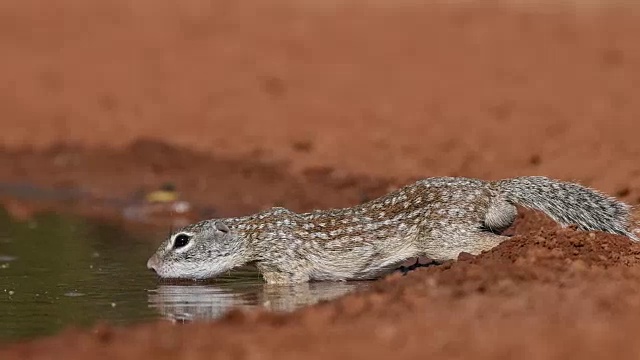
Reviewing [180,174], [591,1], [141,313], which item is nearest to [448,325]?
[141,313]

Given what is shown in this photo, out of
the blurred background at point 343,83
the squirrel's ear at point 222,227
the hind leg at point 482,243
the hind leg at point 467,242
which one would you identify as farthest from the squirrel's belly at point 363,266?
the blurred background at point 343,83

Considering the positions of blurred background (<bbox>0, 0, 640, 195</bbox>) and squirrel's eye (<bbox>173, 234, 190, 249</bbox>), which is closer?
squirrel's eye (<bbox>173, 234, 190, 249</bbox>)

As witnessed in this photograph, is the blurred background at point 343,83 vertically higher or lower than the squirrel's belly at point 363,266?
higher

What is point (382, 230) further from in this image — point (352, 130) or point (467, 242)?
point (352, 130)

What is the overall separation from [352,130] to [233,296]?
9.63 meters

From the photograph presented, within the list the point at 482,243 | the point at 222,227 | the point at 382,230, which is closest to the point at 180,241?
the point at 222,227

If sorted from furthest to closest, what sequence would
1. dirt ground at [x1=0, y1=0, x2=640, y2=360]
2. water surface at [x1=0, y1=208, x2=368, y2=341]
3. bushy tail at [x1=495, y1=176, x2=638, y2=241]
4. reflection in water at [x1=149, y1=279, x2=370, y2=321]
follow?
bushy tail at [x1=495, y1=176, x2=638, y2=241]
reflection in water at [x1=149, y1=279, x2=370, y2=321]
water surface at [x1=0, y1=208, x2=368, y2=341]
dirt ground at [x1=0, y1=0, x2=640, y2=360]

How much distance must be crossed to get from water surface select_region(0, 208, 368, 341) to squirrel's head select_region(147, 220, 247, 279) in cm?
15

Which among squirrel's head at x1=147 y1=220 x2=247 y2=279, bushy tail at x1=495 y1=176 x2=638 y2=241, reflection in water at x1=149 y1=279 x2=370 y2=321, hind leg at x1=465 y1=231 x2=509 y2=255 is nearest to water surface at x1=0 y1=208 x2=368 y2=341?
reflection in water at x1=149 y1=279 x2=370 y2=321

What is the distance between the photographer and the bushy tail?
466 inches

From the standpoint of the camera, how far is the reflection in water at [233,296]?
11.1 meters

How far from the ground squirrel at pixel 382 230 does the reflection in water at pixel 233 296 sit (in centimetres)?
14

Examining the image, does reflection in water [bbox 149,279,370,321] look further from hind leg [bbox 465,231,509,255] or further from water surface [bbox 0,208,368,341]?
hind leg [bbox 465,231,509,255]

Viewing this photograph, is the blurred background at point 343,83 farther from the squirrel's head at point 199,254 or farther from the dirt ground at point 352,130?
the squirrel's head at point 199,254
